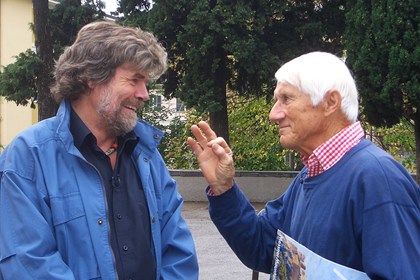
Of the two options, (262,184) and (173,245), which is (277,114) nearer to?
(173,245)

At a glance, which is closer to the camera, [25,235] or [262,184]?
[25,235]

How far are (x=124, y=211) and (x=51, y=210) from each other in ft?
1.04

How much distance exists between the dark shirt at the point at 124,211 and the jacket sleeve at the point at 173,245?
0.13 meters

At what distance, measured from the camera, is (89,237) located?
2418 millimetres

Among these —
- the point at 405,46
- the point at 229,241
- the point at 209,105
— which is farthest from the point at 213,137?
the point at 209,105

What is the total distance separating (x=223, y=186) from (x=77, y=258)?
0.69m

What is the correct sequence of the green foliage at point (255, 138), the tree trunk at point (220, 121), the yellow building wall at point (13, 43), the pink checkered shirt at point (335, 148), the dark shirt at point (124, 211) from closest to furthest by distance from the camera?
Answer: the pink checkered shirt at point (335, 148) → the dark shirt at point (124, 211) → the tree trunk at point (220, 121) → the green foliage at point (255, 138) → the yellow building wall at point (13, 43)

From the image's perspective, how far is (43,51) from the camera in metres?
13.2

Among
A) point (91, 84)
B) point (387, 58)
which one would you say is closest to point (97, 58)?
point (91, 84)

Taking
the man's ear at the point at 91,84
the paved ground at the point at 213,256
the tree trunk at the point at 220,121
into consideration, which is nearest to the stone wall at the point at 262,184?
the tree trunk at the point at 220,121

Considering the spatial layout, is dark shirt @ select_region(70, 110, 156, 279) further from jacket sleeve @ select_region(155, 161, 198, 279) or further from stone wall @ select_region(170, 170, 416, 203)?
stone wall @ select_region(170, 170, 416, 203)

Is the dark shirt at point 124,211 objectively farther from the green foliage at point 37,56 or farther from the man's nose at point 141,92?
the green foliage at point 37,56

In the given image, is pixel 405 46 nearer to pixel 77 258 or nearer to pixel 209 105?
pixel 209 105

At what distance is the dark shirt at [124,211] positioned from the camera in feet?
8.25
